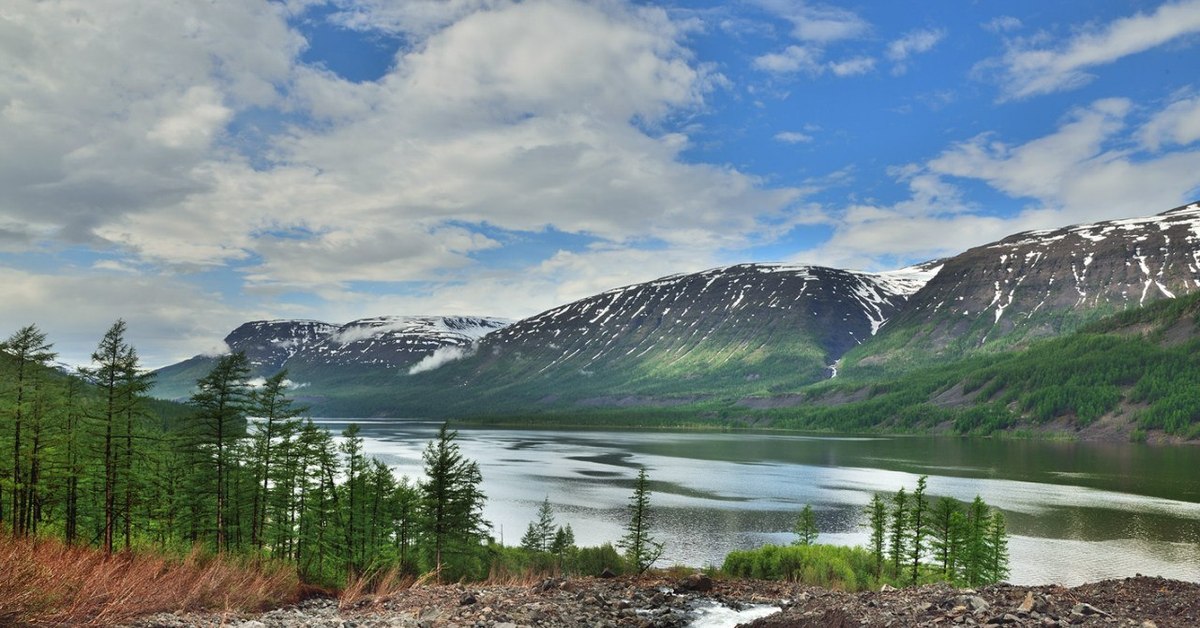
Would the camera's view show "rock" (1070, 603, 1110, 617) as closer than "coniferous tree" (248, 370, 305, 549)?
Yes

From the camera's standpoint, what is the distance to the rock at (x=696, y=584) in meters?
22.0

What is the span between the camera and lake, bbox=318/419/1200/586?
67312 mm

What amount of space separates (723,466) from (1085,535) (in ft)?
274

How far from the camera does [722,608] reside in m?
20.0

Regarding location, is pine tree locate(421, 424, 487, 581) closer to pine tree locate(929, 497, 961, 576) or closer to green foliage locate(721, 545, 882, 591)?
green foliage locate(721, 545, 882, 591)

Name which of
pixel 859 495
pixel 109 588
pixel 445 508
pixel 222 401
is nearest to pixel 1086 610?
pixel 109 588

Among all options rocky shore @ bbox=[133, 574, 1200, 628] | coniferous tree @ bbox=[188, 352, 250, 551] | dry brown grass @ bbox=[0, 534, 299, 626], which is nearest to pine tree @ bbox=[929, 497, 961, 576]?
rocky shore @ bbox=[133, 574, 1200, 628]

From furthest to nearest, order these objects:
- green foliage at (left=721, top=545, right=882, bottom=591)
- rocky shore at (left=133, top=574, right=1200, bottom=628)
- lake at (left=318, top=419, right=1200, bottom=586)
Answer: lake at (left=318, top=419, right=1200, bottom=586) < green foliage at (left=721, top=545, right=882, bottom=591) < rocky shore at (left=133, top=574, right=1200, bottom=628)

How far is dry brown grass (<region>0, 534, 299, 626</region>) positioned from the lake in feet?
139

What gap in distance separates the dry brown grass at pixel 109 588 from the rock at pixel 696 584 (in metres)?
11.4

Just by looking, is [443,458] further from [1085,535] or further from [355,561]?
[1085,535]

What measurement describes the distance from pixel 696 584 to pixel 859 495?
92668 millimetres

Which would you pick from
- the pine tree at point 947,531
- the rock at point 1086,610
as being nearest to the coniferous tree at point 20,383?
the rock at point 1086,610

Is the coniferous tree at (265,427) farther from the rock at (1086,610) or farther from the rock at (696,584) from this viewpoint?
the rock at (1086,610)
